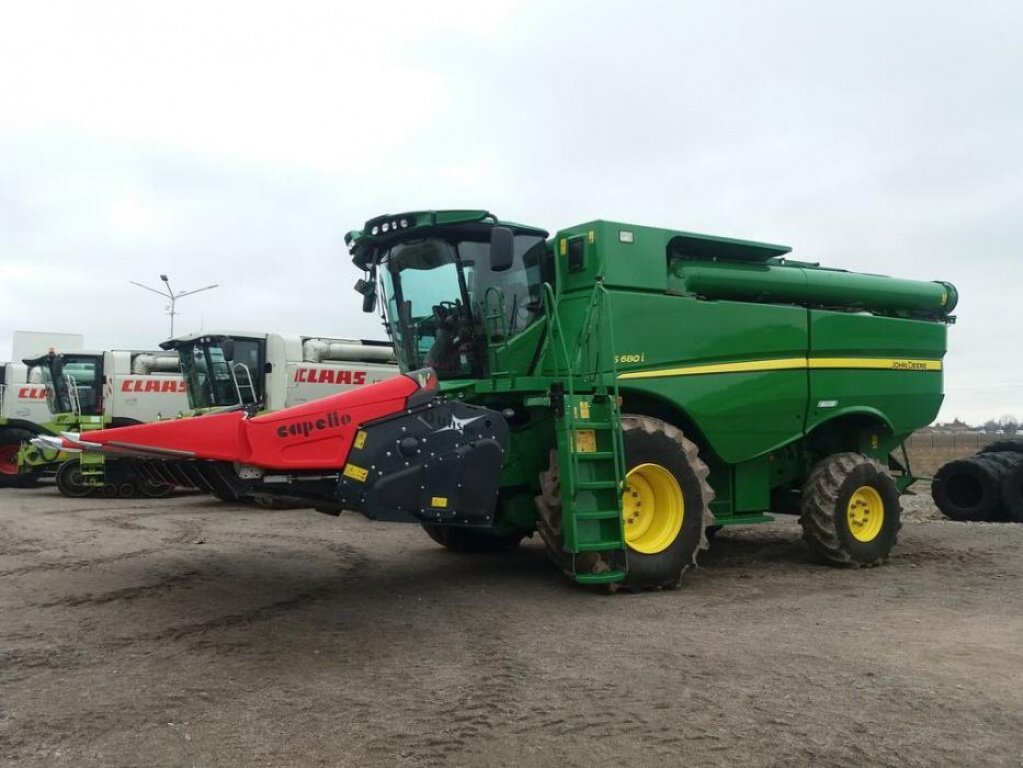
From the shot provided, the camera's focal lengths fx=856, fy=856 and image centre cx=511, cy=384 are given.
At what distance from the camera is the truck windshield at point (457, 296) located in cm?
713

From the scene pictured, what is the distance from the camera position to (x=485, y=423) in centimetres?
613

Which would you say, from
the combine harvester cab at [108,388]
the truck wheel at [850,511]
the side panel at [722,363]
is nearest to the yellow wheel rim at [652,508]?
the side panel at [722,363]

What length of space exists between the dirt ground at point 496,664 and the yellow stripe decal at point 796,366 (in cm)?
180

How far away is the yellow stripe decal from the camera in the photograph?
7206 mm

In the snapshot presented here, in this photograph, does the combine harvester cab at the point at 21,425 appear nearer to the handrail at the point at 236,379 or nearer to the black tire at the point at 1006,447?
the handrail at the point at 236,379

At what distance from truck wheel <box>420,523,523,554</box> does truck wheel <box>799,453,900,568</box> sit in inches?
115

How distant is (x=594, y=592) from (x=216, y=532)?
20.0ft

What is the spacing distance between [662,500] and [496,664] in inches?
105

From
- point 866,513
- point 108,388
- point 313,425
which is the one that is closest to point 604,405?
point 313,425

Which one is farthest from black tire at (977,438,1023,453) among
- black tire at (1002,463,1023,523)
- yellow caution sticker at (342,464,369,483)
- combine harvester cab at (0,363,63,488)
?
combine harvester cab at (0,363,63,488)

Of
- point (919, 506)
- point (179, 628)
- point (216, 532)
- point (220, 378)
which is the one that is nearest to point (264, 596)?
point (179, 628)

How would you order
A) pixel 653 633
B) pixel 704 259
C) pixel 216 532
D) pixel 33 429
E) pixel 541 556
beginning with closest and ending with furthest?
1. pixel 653 633
2. pixel 704 259
3. pixel 541 556
4. pixel 216 532
5. pixel 33 429

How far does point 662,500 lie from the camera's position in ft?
22.8

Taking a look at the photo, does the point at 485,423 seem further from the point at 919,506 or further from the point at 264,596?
the point at 919,506
